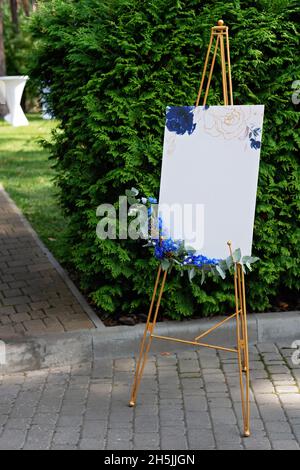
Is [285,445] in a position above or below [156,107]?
below

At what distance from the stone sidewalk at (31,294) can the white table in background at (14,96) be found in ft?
32.0

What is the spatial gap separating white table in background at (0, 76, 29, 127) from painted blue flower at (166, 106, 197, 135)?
42.2ft

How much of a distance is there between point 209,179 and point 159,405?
1444 mm

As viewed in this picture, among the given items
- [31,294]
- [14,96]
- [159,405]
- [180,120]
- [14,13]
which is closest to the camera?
[180,120]

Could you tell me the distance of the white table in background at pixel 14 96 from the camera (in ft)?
55.9

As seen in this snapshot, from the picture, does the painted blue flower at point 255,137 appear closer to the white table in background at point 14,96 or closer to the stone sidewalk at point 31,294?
the stone sidewalk at point 31,294

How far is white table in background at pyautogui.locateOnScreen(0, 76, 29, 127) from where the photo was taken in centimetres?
1703

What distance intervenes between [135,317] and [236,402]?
132 cm

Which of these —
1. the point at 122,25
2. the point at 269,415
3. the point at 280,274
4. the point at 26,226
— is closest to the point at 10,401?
the point at 269,415

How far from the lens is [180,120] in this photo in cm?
446

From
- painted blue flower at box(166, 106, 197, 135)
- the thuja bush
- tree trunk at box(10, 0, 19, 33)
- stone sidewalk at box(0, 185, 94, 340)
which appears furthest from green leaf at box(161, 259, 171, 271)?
tree trunk at box(10, 0, 19, 33)

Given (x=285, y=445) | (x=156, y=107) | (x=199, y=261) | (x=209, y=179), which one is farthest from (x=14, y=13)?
(x=285, y=445)

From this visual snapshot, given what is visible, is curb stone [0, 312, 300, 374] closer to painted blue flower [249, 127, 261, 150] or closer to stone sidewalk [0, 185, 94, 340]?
stone sidewalk [0, 185, 94, 340]

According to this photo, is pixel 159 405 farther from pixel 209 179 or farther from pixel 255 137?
pixel 255 137
